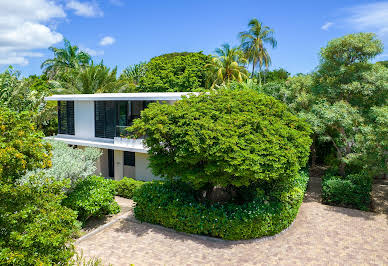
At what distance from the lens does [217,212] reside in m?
11.1

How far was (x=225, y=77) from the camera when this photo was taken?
34.1 m

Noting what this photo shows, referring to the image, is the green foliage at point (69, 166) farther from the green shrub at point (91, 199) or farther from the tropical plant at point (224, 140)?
the tropical plant at point (224, 140)

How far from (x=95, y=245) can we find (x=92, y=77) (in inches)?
993

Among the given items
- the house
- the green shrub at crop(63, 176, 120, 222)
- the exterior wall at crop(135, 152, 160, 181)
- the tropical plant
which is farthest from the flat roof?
the green shrub at crop(63, 176, 120, 222)

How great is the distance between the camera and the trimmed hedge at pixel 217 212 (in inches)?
427

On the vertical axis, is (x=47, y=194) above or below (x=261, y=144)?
below

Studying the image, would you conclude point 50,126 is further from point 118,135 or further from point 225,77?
point 225,77

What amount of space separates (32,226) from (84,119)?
15.2 meters

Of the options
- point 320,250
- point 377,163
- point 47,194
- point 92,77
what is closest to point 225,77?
point 92,77

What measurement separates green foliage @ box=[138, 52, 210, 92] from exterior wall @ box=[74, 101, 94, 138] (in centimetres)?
1907

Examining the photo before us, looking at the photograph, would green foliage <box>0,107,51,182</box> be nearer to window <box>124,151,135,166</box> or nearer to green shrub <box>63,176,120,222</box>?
green shrub <box>63,176,120,222</box>

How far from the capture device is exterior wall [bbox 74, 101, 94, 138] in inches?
781

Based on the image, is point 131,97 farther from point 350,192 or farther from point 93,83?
point 93,83

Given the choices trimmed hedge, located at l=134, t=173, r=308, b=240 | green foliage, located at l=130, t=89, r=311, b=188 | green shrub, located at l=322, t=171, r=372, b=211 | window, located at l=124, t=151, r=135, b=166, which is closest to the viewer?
green foliage, located at l=130, t=89, r=311, b=188
